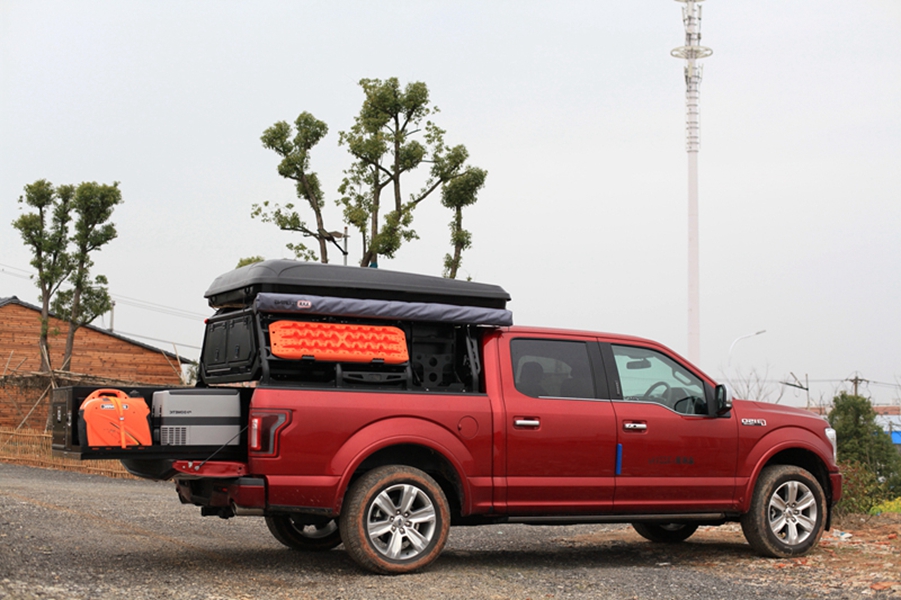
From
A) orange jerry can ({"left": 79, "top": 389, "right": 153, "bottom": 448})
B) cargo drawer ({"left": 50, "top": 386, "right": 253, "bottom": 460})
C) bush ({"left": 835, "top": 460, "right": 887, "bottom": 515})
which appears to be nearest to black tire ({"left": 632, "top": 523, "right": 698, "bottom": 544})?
bush ({"left": 835, "top": 460, "right": 887, "bottom": 515})

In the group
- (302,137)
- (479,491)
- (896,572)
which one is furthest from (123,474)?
(896,572)

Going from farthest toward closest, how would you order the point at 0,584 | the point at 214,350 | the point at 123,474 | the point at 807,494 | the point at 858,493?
the point at 123,474 < the point at 858,493 < the point at 807,494 < the point at 214,350 < the point at 0,584

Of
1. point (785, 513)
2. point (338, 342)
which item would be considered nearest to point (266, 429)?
point (338, 342)

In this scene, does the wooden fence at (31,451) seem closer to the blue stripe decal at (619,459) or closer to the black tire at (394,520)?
the black tire at (394,520)

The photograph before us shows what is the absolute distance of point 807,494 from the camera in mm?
9531

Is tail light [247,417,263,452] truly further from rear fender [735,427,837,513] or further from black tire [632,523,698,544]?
black tire [632,523,698,544]

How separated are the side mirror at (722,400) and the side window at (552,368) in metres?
1.21

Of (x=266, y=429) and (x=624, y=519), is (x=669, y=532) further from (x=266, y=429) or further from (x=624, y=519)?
(x=266, y=429)

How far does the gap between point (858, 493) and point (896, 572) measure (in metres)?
4.37

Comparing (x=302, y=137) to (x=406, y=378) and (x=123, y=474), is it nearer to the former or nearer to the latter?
(x=123, y=474)

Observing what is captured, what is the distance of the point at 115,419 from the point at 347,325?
1.83 meters

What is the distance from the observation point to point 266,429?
294 inches

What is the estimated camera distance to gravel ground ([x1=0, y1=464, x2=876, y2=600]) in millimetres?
7141

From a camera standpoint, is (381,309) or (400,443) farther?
(381,309)
